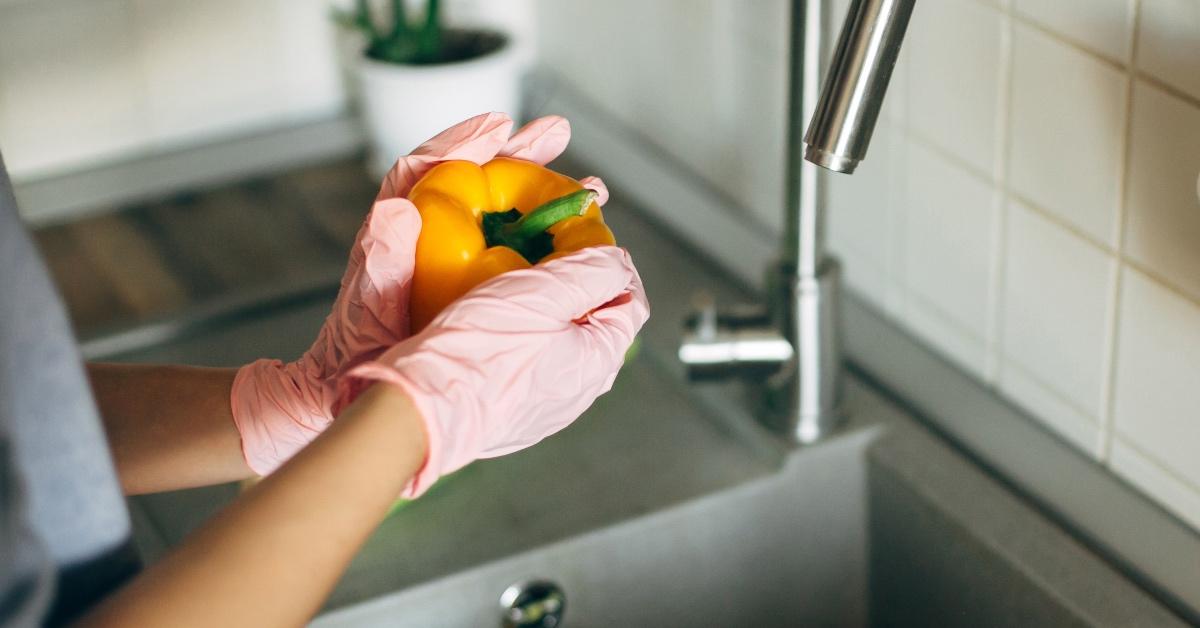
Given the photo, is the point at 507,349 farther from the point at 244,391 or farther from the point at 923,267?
the point at 923,267

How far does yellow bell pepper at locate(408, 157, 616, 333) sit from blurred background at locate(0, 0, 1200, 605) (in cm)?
33

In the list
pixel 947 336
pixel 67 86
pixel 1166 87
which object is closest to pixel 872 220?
pixel 947 336

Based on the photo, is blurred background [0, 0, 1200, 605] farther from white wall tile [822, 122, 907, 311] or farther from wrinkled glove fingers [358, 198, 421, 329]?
wrinkled glove fingers [358, 198, 421, 329]

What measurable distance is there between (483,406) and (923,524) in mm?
419

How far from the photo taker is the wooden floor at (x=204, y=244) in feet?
3.98

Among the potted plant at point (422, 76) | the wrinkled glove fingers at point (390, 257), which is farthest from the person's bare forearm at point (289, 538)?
the potted plant at point (422, 76)

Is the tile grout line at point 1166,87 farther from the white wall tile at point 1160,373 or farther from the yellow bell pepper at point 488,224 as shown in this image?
the yellow bell pepper at point 488,224

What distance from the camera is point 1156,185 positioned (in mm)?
765

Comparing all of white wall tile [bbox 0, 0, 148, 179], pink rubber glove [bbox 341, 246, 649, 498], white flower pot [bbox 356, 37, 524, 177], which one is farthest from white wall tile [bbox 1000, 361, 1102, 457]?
white wall tile [bbox 0, 0, 148, 179]

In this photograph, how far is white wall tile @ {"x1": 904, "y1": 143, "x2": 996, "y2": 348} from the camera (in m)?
0.93

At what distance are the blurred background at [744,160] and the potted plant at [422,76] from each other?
20mm

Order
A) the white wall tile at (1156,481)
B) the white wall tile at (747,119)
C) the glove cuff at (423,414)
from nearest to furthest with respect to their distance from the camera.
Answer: the glove cuff at (423,414)
the white wall tile at (1156,481)
the white wall tile at (747,119)

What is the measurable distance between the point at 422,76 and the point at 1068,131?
2.14ft

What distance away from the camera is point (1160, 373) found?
0.80 metres
